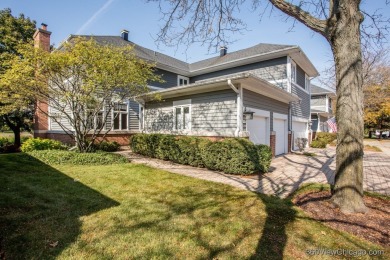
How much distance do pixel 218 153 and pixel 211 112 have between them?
2472mm

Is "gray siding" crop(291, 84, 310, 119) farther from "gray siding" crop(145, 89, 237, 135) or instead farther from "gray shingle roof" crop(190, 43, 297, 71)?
"gray siding" crop(145, 89, 237, 135)

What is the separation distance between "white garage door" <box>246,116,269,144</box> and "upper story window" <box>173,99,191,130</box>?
2.98 metres

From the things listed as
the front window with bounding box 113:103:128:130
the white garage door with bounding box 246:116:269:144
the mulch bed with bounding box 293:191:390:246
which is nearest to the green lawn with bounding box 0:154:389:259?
the mulch bed with bounding box 293:191:390:246

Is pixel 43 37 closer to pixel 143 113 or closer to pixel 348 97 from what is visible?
pixel 143 113

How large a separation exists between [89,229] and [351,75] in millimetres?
5394

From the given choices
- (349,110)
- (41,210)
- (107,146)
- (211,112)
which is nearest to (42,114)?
(107,146)

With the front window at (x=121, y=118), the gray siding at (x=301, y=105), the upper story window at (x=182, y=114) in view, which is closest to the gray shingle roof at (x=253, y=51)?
the gray siding at (x=301, y=105)

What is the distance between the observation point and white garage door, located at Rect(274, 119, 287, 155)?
39.7 ft

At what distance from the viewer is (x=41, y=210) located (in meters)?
3.84

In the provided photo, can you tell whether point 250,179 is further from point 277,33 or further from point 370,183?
point 277,33

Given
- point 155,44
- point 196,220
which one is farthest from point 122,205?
point 155,44

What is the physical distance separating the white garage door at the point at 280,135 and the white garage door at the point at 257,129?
1.57m

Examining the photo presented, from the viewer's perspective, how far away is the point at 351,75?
13.3 ft

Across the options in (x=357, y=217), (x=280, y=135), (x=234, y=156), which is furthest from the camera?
(x=280, y=135)
